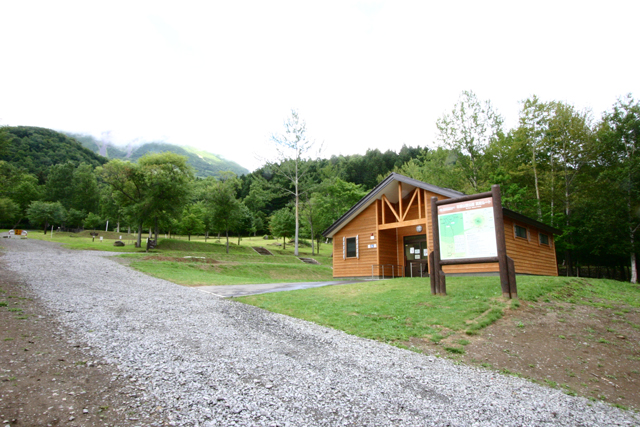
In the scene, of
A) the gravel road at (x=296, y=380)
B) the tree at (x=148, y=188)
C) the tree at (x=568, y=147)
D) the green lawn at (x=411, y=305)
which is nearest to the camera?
the gravel road at (x=296, y=380)

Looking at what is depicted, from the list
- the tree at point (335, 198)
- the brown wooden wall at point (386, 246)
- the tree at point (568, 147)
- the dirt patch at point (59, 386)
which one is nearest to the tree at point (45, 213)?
the tree at point (335, 198)

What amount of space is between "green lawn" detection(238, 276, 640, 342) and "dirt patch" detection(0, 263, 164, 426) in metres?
4.09

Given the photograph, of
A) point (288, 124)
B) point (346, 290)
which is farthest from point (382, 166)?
point (346, 290)

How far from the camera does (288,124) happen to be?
117 ft

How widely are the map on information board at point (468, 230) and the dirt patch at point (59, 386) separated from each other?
8435 mm

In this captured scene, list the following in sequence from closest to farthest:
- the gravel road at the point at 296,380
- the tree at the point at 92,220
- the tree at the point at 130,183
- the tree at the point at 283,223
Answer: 1. the gravel road at the point at 296,380
2. the tree at the point at 130,183
3. the tree at the point at 283,223
4. the tree at the point at 92,220

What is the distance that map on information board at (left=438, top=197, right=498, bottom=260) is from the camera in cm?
911

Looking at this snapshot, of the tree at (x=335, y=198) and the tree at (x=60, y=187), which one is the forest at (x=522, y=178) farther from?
the tree at (x=60, y=187)

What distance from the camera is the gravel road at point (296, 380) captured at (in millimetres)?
3264

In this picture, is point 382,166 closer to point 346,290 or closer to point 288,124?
point 288,124

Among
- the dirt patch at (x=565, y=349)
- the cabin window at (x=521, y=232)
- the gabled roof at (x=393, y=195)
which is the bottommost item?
the dirt patch at (x=565, y=349)

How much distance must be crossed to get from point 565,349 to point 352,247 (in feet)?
48.2

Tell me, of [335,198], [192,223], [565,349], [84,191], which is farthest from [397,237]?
[84,191]

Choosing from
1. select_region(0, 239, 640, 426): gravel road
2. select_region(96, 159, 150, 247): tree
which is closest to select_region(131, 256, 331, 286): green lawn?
select_region(96, 159, 150, 247): tree
